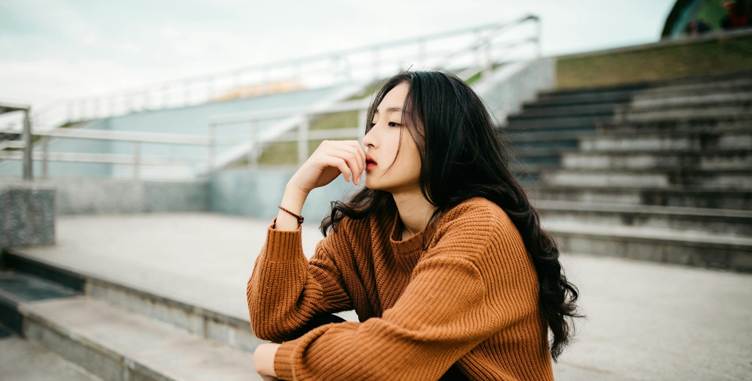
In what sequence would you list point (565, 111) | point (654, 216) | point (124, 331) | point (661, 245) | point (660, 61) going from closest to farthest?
point (124, 331), point (661, 245), point (654, 216), point (565, 111), point (660, 61)

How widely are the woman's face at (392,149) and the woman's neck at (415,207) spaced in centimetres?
3

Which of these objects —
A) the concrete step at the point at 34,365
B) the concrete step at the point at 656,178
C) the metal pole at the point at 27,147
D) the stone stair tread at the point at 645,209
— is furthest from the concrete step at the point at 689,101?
the metal pole at the point at 27,147

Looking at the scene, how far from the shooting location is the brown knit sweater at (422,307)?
40.3 inches

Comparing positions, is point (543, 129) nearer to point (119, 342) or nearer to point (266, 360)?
point (119, 342)

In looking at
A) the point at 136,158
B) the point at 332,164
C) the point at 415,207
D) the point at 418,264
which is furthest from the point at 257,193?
the point at 418,264

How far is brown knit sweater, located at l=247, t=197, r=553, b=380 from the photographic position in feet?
3.36

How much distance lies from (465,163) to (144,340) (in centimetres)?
198

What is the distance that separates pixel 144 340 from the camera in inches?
98.7

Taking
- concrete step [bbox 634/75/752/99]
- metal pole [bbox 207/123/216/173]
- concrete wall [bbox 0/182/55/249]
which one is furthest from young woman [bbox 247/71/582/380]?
metal pole [bbox 207/123/216/173]

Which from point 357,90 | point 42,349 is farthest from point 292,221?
point 357,90

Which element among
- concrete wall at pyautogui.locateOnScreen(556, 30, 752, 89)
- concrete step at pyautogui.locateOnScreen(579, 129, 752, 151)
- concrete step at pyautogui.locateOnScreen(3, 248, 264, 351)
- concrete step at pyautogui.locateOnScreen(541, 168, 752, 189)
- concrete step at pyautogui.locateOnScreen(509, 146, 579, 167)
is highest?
concrete wall at pyautogui.locateOnScreen(556, 30, 752, 89)

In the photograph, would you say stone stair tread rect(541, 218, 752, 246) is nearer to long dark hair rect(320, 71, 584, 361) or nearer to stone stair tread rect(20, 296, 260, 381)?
long dark hair rect(320, 71, 584, 361)

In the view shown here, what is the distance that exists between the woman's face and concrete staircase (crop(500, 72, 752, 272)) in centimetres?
322

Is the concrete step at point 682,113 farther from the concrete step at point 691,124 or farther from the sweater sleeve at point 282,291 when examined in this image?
the sweater sleeve at point 282,291
